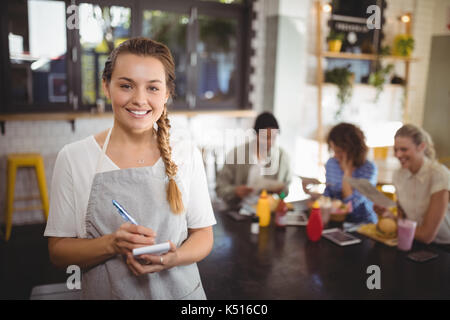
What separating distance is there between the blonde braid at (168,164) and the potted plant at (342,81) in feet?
14.6

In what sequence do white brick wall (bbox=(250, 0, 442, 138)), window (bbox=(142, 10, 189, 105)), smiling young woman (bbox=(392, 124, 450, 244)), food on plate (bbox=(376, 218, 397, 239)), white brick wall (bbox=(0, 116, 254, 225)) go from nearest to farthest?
1. smiling young woman (bbox=(392, 124, 450, 244))
2. food on plate (bbox=(376, 218, 397, 239))
3. white brick wall (bbox=(0, 116, 254, 225))
4. window (bbox=(142, 10, 189, 105))
5. white brick wall (bbox=(250, 0, 442, 138))

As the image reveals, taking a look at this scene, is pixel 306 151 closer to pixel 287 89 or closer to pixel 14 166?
pixel 287 89

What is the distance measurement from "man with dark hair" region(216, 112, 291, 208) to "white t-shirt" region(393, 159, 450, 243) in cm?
77

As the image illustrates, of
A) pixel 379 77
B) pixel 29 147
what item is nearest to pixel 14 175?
pixel 29 147

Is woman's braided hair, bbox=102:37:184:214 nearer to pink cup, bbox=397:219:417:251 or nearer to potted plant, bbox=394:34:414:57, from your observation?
pink cup, bbox=397:219:417:251

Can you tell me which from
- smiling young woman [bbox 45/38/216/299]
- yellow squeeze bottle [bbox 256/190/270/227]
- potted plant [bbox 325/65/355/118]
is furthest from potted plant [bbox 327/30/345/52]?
→ smiling young woman [bbox 45/38/216/299]

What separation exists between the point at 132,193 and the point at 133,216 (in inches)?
2.1

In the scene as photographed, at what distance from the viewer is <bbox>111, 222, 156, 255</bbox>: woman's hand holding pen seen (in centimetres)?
81

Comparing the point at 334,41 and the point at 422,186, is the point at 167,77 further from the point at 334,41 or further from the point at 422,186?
the point at 334,41

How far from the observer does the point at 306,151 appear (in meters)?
5.11

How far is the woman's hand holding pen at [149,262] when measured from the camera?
830mm

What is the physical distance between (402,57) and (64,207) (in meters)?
5.31

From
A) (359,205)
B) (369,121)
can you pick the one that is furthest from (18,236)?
(369,121)

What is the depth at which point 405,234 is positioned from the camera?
1.81 m
